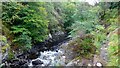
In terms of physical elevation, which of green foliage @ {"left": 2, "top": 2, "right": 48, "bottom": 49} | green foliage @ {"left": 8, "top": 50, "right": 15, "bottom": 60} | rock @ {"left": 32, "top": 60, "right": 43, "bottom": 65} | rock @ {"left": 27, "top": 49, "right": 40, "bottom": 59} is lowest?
rock @ {"left": 27, "top": 49, "right": 40, "bottom": 59}

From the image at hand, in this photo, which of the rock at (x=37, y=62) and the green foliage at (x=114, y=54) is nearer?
the green foliage at (x=114, y=54)

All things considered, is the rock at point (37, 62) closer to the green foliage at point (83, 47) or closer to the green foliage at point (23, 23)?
the green foliage at point (23, 23)

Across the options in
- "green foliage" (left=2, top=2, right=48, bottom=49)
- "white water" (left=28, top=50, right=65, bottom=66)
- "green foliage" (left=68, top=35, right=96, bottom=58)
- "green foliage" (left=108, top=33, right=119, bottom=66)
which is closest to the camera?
"green foliage" (left=108, top=33, right=119, bottom=66)

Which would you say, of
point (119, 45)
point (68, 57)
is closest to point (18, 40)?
point (68, 57)

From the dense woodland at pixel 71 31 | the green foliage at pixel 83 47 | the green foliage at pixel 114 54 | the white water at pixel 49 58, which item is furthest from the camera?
the white water at pixel 49 58

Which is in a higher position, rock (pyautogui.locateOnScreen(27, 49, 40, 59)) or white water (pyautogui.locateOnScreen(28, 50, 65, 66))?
white water (pyautogui.locateOnScreen(28, 50, 65, 66))

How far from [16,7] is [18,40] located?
47.9 inches

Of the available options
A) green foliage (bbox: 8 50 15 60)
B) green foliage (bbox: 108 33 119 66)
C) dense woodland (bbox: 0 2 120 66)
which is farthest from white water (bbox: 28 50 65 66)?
green foliage (bbox: 108 33 119 66)

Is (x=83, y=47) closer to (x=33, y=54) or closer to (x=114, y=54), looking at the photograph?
(x=114, y=54)

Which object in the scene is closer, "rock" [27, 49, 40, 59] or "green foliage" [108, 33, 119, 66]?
"green foliage" [108, 33, 119, 66]

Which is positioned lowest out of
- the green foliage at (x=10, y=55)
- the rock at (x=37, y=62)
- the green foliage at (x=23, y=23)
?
the rock at (x=37, y=62)

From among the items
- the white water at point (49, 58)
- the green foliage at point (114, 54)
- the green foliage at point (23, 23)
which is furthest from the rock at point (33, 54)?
the green foliage at point (114, 54)

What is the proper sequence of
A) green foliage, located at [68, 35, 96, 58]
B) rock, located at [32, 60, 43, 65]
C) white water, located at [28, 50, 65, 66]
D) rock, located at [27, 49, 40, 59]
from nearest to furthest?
green foliage, located at [68, 35, 96, 58] < white water, located at [28, 50, 65, 66] < rock, located at [32, 60, 43, 65] < rock, located at [27, 49, 40, 59]

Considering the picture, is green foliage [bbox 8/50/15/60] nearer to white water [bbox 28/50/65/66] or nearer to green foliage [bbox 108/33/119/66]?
white water [bbox 28/50/65/66]
